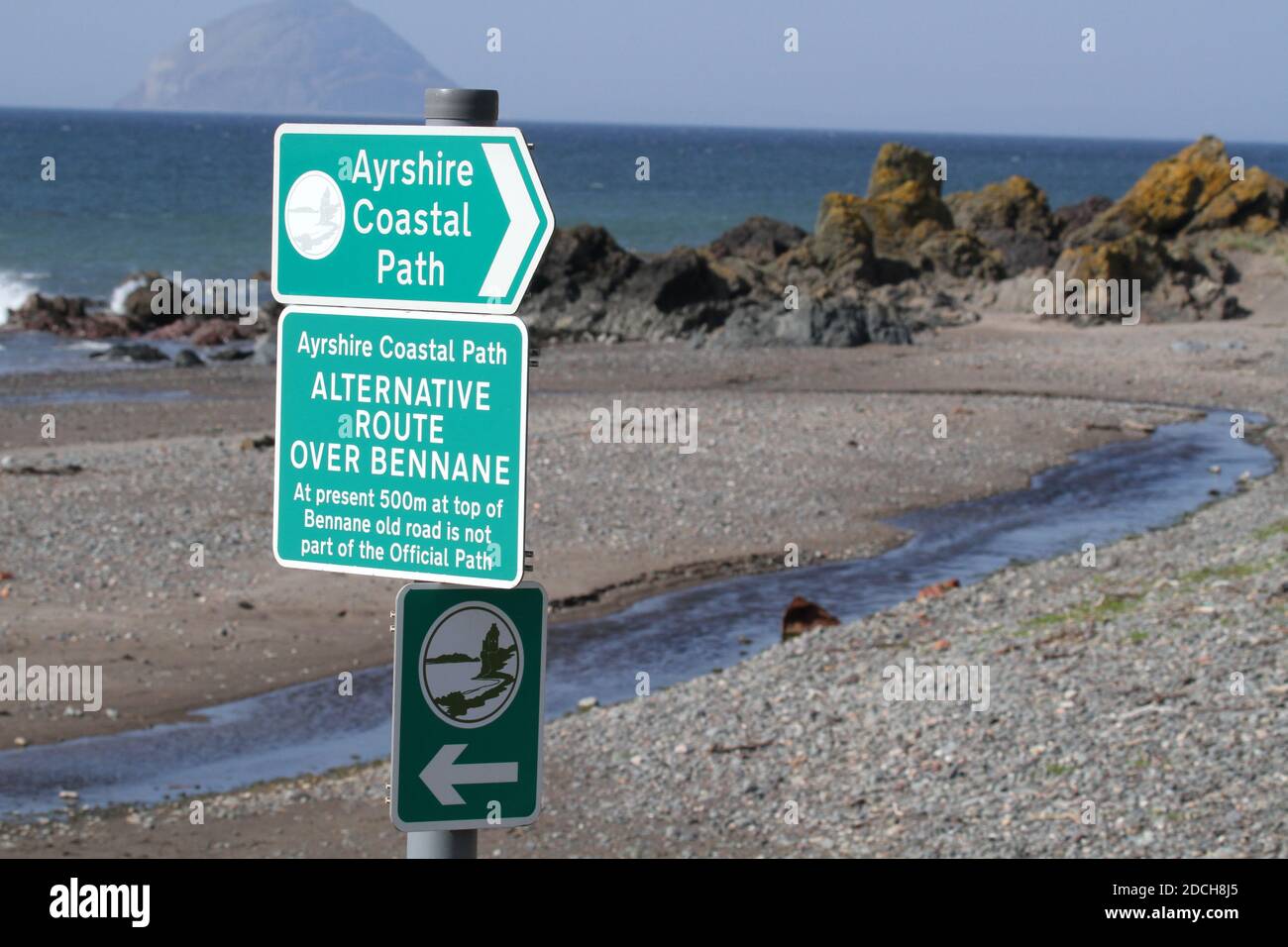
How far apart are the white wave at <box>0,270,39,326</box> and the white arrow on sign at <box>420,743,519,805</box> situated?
46.9 metres

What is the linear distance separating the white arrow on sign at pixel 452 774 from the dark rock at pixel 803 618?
12.7 metres

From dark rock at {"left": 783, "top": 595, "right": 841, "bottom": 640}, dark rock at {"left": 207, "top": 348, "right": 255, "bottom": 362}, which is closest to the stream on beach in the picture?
dark rock at {"left": 783, "top": 595, "right": 841, "bottom": 640}

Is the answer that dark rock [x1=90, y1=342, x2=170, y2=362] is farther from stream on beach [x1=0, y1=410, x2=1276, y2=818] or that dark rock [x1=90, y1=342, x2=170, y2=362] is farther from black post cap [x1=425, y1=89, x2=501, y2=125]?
black post cap [x1=425, y1=89, x2=501, y2=125]

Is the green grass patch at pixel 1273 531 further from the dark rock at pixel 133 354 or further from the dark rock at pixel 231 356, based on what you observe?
the dark rock at pixel 133 354

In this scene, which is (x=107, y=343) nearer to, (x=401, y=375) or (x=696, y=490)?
(x=696, y=490)

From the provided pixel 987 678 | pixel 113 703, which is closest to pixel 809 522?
pixel 987 678

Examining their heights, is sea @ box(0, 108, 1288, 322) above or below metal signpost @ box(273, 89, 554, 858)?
above

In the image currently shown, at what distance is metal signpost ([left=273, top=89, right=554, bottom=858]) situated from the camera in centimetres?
330

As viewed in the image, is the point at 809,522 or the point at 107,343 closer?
the point at 809,522

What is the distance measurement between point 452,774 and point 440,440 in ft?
2.24

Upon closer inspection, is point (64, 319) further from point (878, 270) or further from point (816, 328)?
point (878, 270)

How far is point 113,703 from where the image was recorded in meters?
13.7

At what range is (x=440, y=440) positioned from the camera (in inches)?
132
